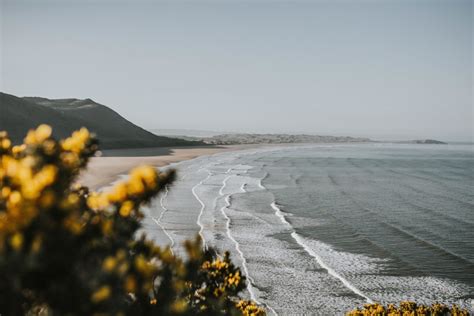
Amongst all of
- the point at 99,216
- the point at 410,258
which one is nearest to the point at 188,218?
the point at 410,258

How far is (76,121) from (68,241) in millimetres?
82872

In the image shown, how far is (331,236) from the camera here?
50.8ft

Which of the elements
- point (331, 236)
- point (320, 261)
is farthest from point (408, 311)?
point (331, 236)

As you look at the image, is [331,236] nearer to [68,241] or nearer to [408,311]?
[408,311]

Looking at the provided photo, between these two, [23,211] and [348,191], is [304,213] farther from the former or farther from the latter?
[23,211]

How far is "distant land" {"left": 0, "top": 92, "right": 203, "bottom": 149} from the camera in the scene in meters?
63.0

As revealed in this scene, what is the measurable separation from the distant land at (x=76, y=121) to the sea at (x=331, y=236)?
37.1 meters

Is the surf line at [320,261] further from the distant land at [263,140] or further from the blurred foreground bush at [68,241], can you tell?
the distant land at [263,140]

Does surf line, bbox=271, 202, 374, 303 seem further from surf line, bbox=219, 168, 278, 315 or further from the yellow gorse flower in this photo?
the yellow gorse flower

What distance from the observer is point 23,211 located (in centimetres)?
171

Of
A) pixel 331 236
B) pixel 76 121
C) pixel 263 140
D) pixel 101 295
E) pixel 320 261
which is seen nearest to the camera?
pixel 101 295

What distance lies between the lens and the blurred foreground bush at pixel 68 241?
1719 mm

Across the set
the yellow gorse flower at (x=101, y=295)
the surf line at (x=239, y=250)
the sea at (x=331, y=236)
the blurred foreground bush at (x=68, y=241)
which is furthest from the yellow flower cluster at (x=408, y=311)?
the yellow gorse flower at (x=101, y=295)

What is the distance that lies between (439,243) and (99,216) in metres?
14.6
